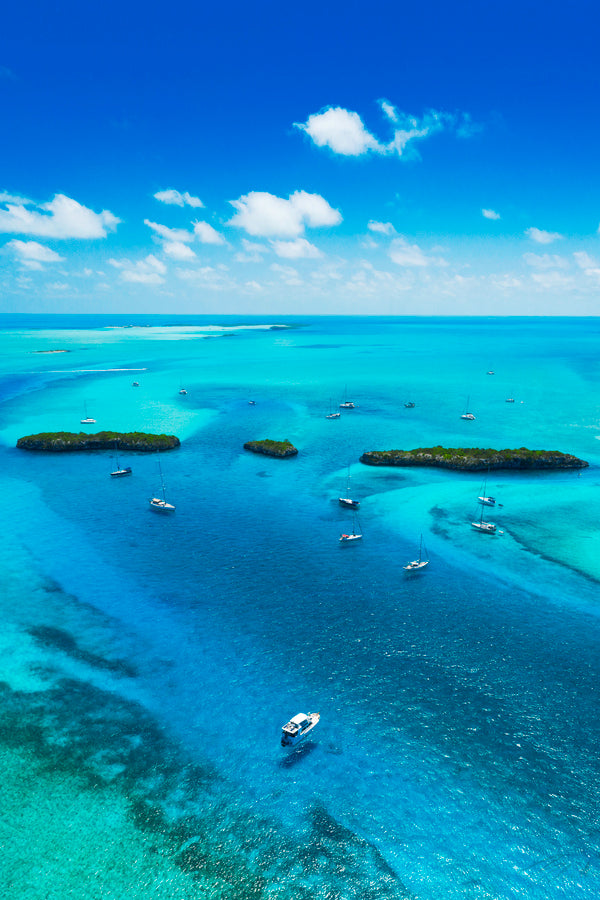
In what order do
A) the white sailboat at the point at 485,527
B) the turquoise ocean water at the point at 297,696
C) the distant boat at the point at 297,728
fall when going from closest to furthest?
the turquoise ocean water at the point at 297,696, the distant boat at the point at 297,728, the white sailboat at the point at 485,527

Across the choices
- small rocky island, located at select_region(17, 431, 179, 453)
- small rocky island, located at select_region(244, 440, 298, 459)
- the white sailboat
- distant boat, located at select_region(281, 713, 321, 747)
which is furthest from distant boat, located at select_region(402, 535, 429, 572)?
small rocky island, located at select_region(17, 431, 179, 453)

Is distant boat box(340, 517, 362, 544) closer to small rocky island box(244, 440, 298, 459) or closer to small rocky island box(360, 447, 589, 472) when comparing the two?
small rocky island box(360, 447, 589, 472)

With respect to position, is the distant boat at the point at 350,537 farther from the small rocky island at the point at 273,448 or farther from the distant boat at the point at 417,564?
the small rocky island at the point at 273,448

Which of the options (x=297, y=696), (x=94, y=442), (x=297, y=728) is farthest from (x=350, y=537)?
(x=94, y=442)

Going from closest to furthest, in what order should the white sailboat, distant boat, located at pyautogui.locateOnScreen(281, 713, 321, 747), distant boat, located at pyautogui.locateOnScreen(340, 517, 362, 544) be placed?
distant boat, located at pyautogui.locateOnScreen(281, 713, 321, 747), distant boat, located at pyautogui.locateOnScreen(340, 517, 362, 544), the white sailboat

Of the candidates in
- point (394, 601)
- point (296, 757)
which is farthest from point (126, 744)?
point (394, 601)

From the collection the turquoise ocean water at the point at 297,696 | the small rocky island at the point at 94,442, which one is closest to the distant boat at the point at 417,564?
the turquoise ocean water at the point at 297,696

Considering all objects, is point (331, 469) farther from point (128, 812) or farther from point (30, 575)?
point (128, 812)
